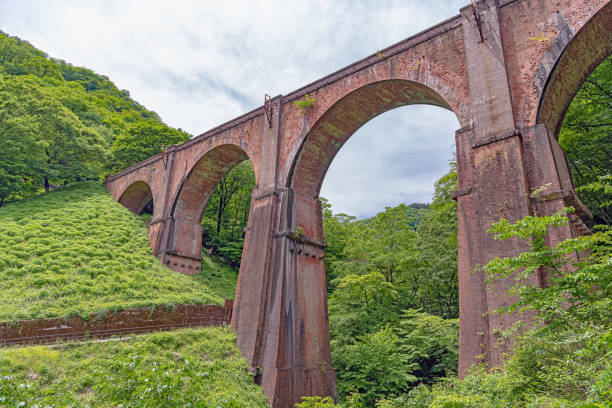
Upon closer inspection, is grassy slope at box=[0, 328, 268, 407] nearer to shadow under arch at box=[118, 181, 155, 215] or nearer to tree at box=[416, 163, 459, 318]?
tree at box=[416, 163, 459, 318]

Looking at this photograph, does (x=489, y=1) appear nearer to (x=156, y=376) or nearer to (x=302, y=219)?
(x=302, y=219)

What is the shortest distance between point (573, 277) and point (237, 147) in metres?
13.6

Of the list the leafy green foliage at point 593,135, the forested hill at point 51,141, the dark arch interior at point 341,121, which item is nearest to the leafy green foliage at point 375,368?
the dark arch interior at point 341,121

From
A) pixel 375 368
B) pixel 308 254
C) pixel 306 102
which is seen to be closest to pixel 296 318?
pixel 308 254

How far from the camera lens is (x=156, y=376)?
5.25 metres

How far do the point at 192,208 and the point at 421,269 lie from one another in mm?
11294

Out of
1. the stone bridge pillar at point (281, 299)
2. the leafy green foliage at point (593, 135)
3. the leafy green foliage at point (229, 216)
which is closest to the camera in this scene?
the stone bridge pillar at point (281, 299)

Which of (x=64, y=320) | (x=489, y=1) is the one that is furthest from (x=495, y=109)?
(x=64, y=320)

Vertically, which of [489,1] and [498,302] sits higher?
[489,1]

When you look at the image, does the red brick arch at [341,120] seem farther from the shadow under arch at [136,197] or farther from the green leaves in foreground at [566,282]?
the shadow under arch at [136,197]

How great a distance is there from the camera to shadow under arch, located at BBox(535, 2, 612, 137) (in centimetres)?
812

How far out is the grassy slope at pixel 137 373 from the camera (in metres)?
5.16

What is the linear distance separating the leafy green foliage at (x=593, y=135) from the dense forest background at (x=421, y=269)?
4 cm

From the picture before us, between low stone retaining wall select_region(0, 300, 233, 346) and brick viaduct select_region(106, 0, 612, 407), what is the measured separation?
5.57ft
